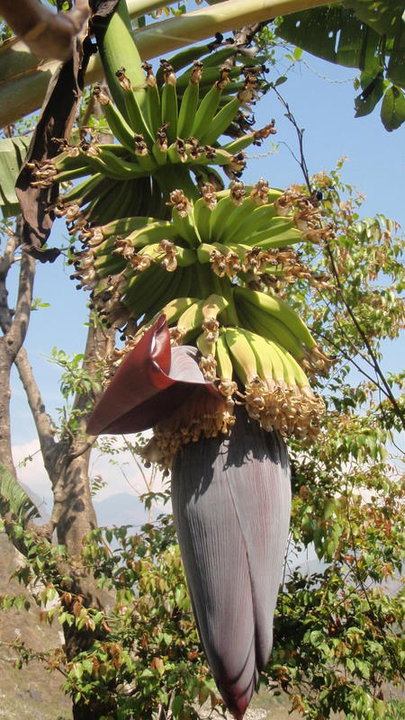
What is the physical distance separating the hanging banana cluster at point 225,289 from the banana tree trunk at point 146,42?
0.35 meters

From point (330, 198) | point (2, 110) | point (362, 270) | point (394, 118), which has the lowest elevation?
point (2, 110)

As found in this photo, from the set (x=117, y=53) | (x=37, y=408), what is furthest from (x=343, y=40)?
(x=37, y=408)

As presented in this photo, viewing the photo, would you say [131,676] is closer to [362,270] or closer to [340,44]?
[362,270]

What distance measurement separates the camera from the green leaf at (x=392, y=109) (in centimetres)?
208

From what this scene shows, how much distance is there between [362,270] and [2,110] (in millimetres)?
2779

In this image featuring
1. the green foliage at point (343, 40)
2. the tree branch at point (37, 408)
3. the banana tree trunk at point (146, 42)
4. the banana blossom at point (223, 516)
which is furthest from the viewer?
the tree branch at point (37, 408)

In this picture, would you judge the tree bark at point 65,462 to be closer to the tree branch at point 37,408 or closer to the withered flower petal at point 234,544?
the tree branch at point 37,408

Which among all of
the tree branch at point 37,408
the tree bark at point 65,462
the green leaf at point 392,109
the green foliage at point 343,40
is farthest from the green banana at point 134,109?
the tree branch at point 37,408

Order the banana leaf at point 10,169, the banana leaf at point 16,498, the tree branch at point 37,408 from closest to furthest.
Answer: the banana leaf at point 10,169 < the banana leaf at point 16,498 < the tree branch at point 37,408

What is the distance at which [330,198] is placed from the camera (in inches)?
144

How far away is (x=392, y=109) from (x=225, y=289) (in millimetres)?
1426

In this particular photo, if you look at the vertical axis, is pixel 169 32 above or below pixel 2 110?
above

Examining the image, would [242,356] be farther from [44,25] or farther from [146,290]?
[44,25]

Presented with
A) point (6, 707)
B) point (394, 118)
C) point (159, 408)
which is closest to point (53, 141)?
point (159, 408)
